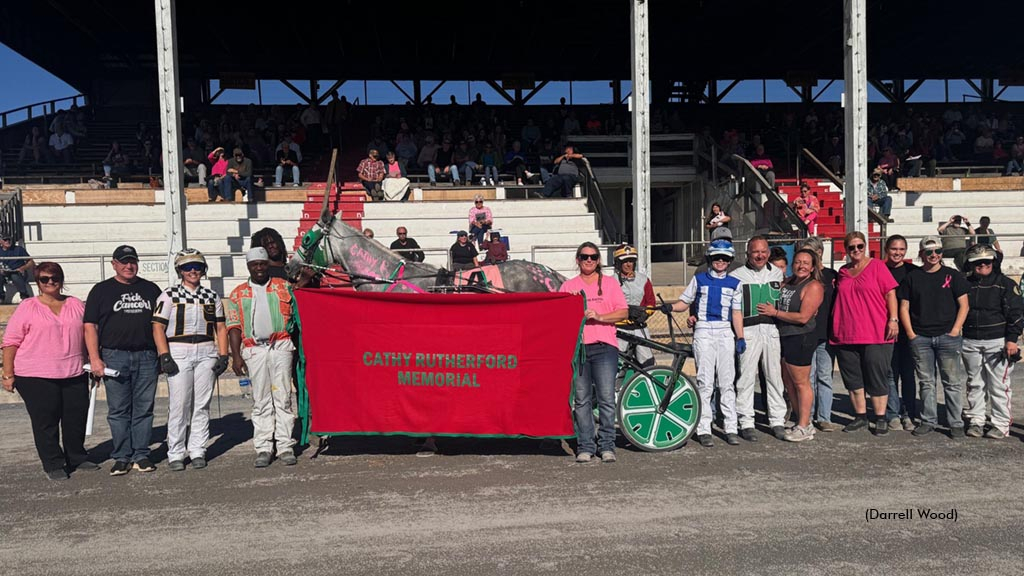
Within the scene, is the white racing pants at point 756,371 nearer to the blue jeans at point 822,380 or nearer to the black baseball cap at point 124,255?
the blue jeans at point 822,380

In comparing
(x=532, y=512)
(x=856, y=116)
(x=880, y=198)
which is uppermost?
(x=856, y=116)

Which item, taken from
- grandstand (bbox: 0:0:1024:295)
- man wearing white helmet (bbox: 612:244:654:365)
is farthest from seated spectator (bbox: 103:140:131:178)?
man wearing white helmet (bbox: 612:244:654:365)

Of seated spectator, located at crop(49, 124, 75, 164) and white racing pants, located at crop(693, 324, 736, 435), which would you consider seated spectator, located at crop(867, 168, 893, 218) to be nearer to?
white racing pants, located at crop(693, 324, 736, 435)

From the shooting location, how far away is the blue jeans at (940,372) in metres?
7.14

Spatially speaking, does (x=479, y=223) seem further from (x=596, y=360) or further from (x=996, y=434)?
(x=996, y=434)

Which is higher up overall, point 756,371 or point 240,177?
point 240,177

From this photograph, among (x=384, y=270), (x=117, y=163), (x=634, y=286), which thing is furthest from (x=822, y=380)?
(x=117, y=163)

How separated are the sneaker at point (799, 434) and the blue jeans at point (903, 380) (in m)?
1.04

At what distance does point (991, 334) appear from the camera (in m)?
7.01

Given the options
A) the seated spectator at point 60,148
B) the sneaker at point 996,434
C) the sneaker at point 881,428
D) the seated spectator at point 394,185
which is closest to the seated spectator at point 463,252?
the seated spectator at point 394,185

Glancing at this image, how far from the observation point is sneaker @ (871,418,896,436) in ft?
23.7

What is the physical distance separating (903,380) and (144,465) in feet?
23.5

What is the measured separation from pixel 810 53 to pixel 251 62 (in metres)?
20.6

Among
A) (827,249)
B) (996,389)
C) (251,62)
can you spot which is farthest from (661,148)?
(996,389)
